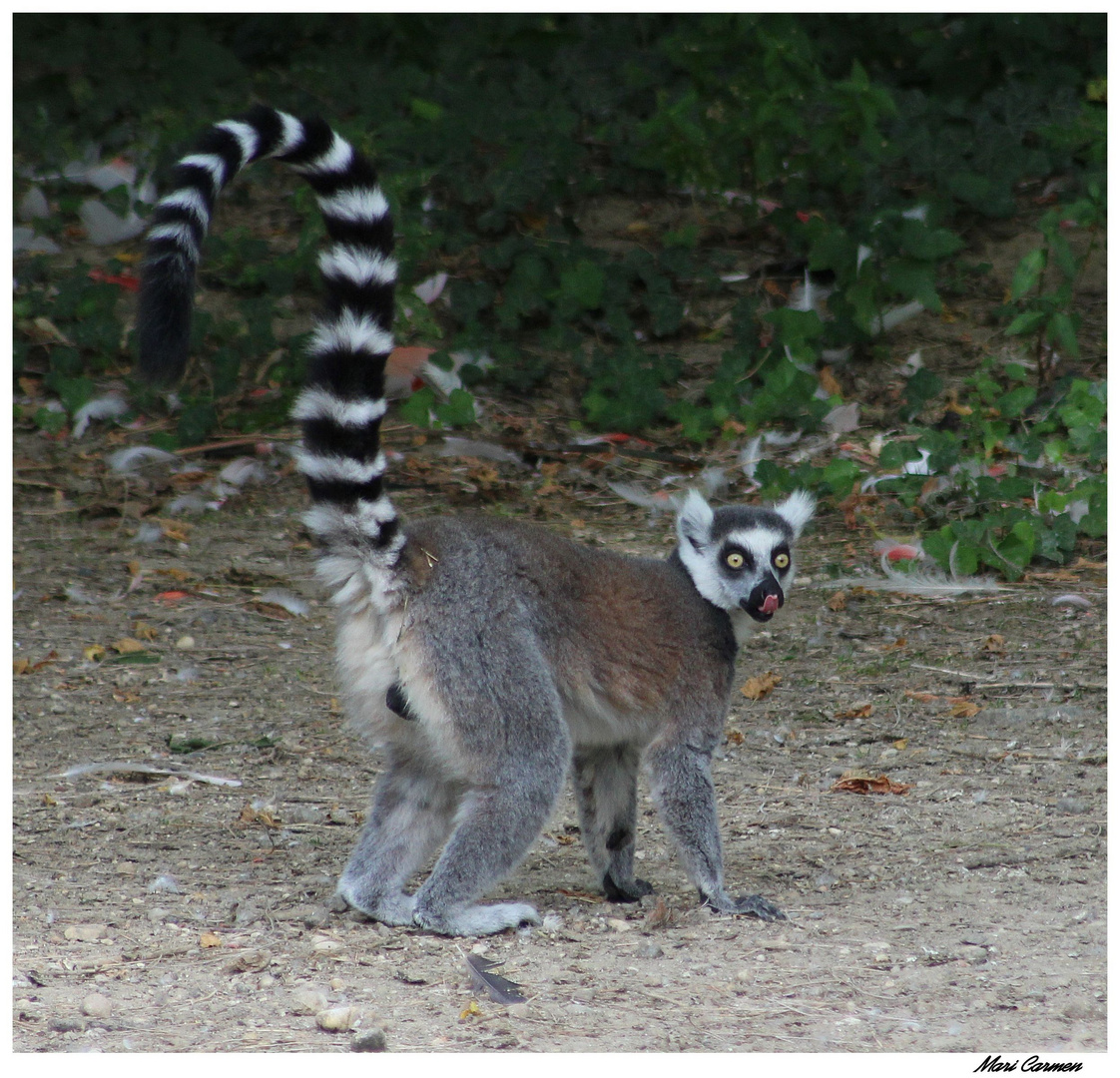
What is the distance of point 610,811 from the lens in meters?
4.52

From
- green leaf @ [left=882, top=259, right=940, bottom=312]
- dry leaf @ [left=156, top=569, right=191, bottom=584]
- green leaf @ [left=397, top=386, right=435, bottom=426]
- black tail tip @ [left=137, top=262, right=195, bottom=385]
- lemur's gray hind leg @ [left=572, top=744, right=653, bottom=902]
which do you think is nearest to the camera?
black tail tip @ [left=137, top=262, right=195, bottom=385]

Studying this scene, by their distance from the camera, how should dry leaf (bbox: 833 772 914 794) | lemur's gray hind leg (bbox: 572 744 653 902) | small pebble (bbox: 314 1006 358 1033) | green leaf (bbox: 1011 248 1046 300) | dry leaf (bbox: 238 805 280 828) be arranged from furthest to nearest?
1. green leaf (bbox: 1011 248 1046 300)
2. dry leaf (bbox: 833 772 914 794)
3. dry leaf (bbox: 238 805 280 828)
4. lemur's gray hind leg (bbox: 572 744 653 902)
5. small pebble (bbox: 314 1006 358 1033)

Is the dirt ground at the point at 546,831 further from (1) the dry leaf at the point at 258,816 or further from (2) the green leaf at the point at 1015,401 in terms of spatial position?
(2) the green leaf at the point at 1015,401

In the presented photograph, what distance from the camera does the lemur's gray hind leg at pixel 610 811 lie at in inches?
177

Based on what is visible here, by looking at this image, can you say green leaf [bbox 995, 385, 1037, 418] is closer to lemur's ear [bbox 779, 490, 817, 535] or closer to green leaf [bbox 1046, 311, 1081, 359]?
green leaf [bbox 1046, 311, 1081, 359]

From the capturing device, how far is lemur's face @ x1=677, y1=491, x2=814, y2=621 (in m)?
4.63

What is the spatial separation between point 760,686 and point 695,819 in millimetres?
1980

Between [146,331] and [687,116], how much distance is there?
6311 millimetres

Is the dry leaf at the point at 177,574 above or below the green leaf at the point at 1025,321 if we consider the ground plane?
below

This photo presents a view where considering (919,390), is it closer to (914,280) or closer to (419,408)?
(914,280)

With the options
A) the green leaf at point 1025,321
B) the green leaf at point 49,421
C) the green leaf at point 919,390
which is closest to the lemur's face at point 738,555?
the green leaf at point 1025,321

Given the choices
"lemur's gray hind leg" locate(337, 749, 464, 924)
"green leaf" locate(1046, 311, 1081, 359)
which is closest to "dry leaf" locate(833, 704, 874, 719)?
"lemur's gray hind leg" locate(337, 749, 464, 924)

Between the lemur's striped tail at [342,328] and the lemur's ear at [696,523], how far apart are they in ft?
3.77

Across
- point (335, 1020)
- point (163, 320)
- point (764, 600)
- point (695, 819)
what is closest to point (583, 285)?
point (764, 600)
